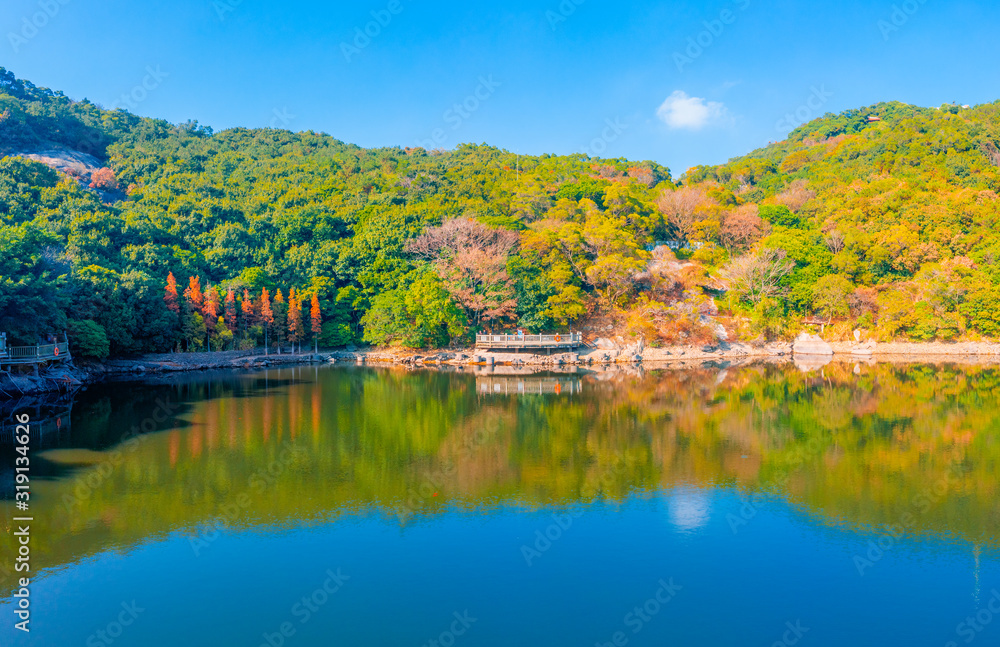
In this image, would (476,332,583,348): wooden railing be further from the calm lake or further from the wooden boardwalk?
the calm lake

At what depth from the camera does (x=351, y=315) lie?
49.3 m

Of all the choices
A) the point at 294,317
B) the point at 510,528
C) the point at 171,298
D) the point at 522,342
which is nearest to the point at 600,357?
the point at 522,342

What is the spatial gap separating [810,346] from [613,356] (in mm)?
16661

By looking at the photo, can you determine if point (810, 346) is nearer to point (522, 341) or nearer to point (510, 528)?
point (522, 341)

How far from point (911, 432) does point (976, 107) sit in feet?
274

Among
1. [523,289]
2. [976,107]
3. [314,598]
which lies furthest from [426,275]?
[976,107]

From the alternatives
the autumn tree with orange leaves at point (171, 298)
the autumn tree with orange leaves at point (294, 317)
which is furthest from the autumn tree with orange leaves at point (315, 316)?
the autumn tree with orange leaves at point (171, 298)

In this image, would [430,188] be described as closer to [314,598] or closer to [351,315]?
[351,315]

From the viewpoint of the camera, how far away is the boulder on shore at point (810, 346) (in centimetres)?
4944

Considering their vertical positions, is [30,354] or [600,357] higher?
[30,354]

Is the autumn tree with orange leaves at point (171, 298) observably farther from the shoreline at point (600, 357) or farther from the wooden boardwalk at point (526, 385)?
the wooden boardwalk at point (526, 385)

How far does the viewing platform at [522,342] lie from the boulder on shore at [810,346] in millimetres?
18422

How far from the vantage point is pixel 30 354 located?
29766 mm

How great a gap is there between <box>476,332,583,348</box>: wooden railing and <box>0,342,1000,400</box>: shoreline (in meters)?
0.70
